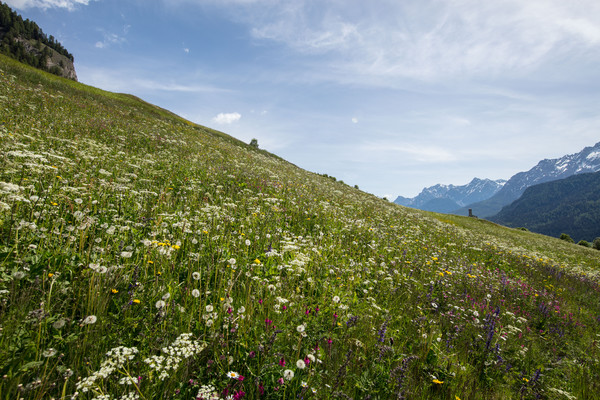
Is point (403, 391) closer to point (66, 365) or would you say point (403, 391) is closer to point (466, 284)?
point (66, 365)

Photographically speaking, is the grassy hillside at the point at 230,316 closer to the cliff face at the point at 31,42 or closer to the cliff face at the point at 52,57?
the cliff face at the point at 31,42

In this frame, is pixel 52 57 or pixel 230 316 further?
pixel 52 57

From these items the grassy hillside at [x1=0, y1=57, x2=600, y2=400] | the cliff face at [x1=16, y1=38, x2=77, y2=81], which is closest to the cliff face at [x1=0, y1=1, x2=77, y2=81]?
the cliff face at [x1=16, y1=38, x2=77, y2=81]

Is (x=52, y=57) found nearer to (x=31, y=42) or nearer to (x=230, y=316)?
(x=31, y=42)

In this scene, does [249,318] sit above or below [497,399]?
above

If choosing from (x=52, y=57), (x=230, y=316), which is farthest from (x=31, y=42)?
(x=230, y=316)

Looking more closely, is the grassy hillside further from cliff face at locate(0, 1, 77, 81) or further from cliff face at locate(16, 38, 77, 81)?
cliff face at locate(16, 38, 77, 81)

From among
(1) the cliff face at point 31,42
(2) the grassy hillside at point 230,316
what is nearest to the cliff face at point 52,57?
(1) the cliff face at point 31,42

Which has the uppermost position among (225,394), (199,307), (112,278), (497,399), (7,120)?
(7,120)

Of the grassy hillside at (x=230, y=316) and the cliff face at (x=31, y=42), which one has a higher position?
the cliff face at (x=31, y=42)

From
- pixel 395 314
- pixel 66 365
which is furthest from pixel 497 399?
pixel 66 365

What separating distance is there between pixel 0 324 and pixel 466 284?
939 cm

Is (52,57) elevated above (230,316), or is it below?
above

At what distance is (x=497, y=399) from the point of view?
375 centimetres
